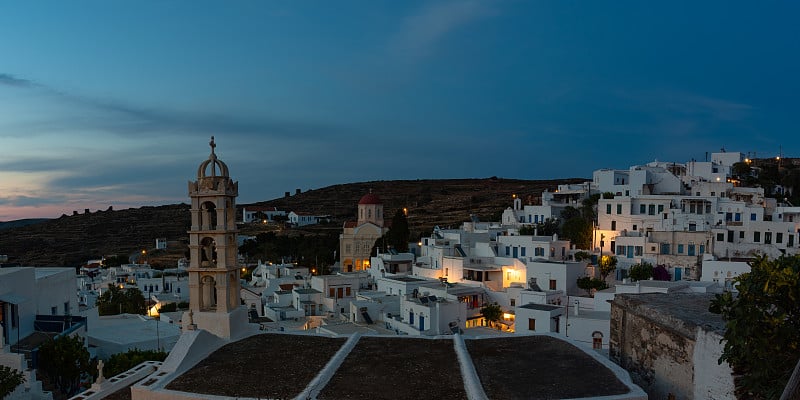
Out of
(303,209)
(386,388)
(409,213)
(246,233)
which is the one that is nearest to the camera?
(386,388)

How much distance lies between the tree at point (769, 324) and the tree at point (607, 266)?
29.7 metres

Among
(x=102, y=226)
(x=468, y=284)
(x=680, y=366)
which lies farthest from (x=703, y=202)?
(x=102, y=226)

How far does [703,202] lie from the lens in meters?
39.1

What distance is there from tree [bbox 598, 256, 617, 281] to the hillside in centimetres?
2161

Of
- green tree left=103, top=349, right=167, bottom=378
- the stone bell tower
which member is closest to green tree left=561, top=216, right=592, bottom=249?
green tree left=103, top=349, right=167, bottom=378

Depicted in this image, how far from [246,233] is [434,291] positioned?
2239 inches

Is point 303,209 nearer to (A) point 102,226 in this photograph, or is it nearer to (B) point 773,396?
(A) point 102,226

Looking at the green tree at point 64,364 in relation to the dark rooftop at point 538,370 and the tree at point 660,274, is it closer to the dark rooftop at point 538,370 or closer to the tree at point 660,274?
the dark rooftop at point 538,370

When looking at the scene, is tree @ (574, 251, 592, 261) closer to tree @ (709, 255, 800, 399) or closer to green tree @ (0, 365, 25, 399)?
tree @ (709, 255, 800, 399)

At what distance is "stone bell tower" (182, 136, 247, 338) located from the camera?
468 inches

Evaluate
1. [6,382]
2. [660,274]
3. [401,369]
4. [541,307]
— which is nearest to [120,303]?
[541,307]

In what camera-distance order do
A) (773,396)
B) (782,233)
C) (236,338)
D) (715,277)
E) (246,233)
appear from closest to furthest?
(773,396), (236,338), (715,277), (782,233), (246,233)

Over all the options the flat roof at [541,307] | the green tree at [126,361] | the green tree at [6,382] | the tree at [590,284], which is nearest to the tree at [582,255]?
the tree at [590,284]

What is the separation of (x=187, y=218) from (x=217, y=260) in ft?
319
